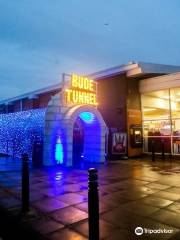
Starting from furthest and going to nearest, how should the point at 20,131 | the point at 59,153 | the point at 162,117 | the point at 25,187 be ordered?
the point at 162,117 < the point at 20,131 < the point at 59,153 < the point at 25,187

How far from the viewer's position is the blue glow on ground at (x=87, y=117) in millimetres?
14716

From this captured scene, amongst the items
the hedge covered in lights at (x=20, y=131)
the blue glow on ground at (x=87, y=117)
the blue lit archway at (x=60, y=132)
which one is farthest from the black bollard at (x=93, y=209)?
the hedge covered in lights at (x=20, y=131)

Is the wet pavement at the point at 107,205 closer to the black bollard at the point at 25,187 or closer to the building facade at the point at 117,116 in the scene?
the black bollard at the point at 25,187

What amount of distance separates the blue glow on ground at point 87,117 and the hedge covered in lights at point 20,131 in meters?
2.47

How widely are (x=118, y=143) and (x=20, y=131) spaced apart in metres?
6.82

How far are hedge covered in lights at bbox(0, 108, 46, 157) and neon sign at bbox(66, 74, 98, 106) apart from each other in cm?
260

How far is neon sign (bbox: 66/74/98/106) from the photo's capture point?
13781 mm

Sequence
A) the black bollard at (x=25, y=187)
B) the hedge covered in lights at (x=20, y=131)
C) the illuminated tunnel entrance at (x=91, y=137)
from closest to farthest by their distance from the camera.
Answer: the black bollard at (x=25, y=187), the illuminated tunnel entrance at (x=91, y=137), the hedge covered in lights at (x=20, y=131)

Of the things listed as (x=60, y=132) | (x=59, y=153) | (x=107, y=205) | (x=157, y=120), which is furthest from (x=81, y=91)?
(x=107, y=205)

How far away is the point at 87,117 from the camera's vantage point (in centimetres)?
1512

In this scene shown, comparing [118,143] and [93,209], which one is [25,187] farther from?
[118,143]

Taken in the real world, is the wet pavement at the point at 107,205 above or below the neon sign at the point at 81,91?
below

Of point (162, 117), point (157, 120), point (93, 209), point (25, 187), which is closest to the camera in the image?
point (93, 209)

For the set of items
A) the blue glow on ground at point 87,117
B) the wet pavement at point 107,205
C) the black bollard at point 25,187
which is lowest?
the wet pavement at point 107,205
